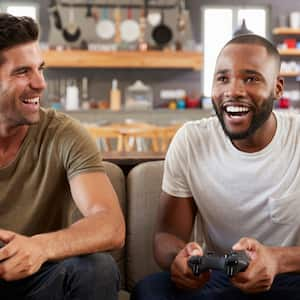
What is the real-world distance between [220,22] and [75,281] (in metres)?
6.86

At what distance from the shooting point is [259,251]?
131cm

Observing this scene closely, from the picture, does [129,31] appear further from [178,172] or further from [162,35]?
[178,172]

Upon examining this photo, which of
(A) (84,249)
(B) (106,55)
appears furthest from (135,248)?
(B) (106,55)

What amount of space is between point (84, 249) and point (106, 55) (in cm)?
594

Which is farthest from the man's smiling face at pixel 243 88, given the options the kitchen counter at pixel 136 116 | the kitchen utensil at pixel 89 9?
the kitchen utensil at pixel 89 9

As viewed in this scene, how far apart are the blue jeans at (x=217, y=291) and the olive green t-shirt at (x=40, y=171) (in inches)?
13.6

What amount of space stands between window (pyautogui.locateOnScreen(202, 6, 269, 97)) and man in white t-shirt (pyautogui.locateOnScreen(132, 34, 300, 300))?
20.3ft

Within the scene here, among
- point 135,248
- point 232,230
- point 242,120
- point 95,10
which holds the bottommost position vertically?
point 135,248

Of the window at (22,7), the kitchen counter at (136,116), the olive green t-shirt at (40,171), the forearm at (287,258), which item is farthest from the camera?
the window at (22,7)

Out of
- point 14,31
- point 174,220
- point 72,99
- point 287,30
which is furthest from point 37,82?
point 287,30

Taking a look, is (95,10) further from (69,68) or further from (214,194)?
(214,194)

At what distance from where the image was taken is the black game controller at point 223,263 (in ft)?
4.06

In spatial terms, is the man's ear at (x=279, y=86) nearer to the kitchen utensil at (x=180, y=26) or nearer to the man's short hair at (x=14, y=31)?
the man's short hair at (x=14, y=31)

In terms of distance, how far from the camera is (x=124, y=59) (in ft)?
23.2
